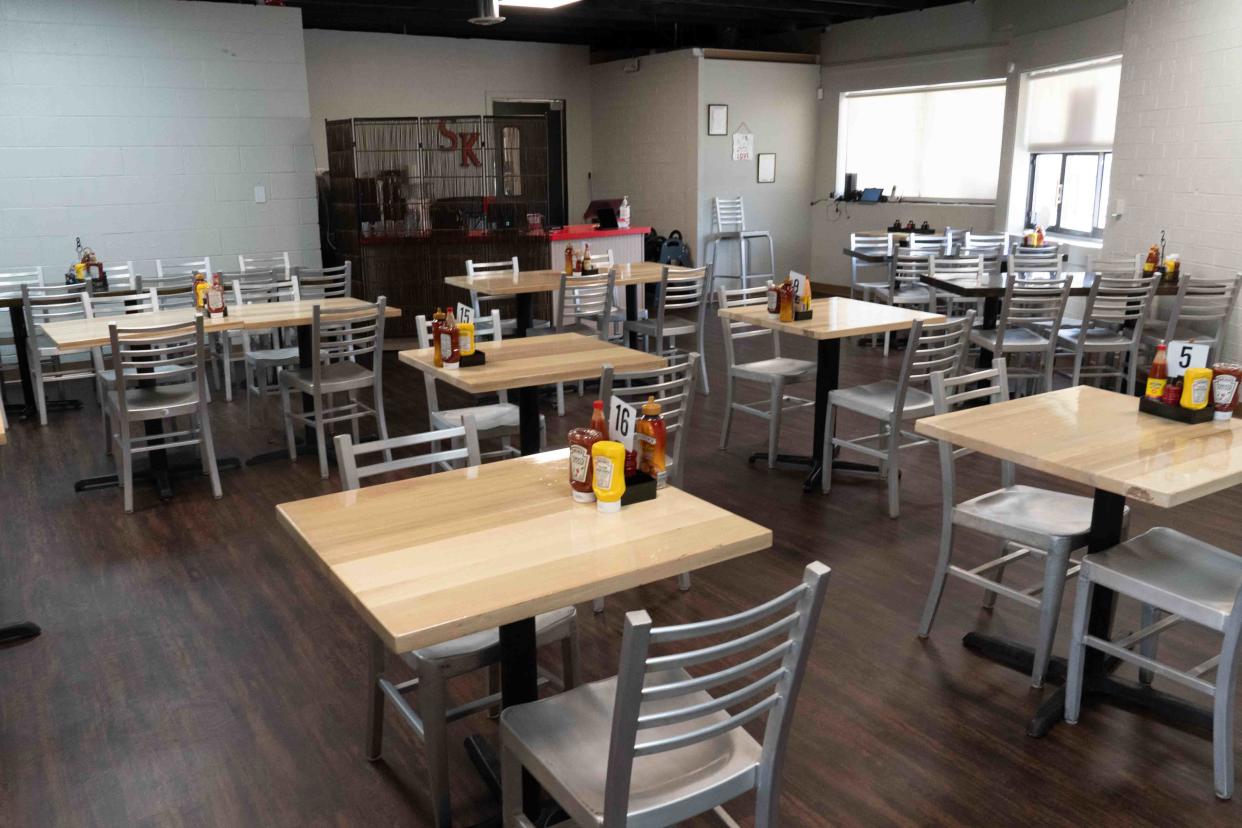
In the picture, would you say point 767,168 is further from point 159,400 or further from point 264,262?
point 159,400

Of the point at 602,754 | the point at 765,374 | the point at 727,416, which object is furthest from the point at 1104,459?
the point at 727,416

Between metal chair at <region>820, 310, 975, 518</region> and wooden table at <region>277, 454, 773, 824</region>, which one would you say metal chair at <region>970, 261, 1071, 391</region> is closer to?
metal chair at <region>820, 310, 975, 518</region>

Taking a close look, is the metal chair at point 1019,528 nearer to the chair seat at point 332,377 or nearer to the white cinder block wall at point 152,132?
the chair seat at point 332,377

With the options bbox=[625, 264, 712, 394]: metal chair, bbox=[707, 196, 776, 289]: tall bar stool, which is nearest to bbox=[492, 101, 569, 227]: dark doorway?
bbox=[707, 196, 776, 289]: tall bar stool

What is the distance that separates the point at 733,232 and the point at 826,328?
6.30 meters

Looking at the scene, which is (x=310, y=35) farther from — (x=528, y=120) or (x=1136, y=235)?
(x=1136, y=235)

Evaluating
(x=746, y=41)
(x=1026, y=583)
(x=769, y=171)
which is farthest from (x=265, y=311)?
(x=746, y=41)

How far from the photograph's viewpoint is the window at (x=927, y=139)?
30.0ft

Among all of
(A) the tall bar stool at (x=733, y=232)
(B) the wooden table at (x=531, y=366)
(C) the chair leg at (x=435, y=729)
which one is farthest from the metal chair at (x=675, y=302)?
(A) the tall bar stool at (x=733, y=232)

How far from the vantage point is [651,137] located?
10.8 metres

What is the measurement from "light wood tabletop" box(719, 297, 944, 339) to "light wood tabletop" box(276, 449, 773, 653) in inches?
85.4

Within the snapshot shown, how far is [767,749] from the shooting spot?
174 cm

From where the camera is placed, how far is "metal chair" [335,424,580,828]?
2.06 meters

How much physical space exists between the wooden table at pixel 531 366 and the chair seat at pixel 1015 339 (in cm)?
266
